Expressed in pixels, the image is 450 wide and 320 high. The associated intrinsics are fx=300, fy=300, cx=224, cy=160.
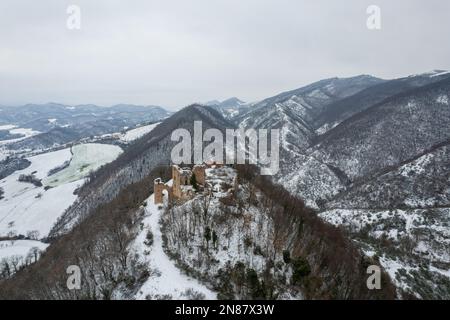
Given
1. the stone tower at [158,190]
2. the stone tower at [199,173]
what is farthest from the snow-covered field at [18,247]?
the stone tower at [199,173]

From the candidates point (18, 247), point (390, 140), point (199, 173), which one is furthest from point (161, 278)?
point (390, 140)

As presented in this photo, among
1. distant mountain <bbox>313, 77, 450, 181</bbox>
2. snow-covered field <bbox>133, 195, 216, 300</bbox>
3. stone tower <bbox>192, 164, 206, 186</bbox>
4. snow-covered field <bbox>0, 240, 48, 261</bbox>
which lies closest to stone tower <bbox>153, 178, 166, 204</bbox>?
stone tower <bbox>192, 164, 206, 186</bbox>

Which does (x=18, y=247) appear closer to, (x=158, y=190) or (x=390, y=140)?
(x=158, y=190)

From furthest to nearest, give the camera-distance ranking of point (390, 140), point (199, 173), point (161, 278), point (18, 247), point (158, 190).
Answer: point (390, 140), point (18, 247), point (199, 173), point (158, 190), point (161, 278)

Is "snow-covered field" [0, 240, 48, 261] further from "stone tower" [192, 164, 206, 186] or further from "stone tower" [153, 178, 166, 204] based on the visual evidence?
"stone tower" [192, 164, 206, 186]

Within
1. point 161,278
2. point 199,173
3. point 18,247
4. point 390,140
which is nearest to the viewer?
point 161,278

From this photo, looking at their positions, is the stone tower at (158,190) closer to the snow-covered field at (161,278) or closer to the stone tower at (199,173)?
the stone tower at (199,173)

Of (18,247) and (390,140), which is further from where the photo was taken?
(390,140)
